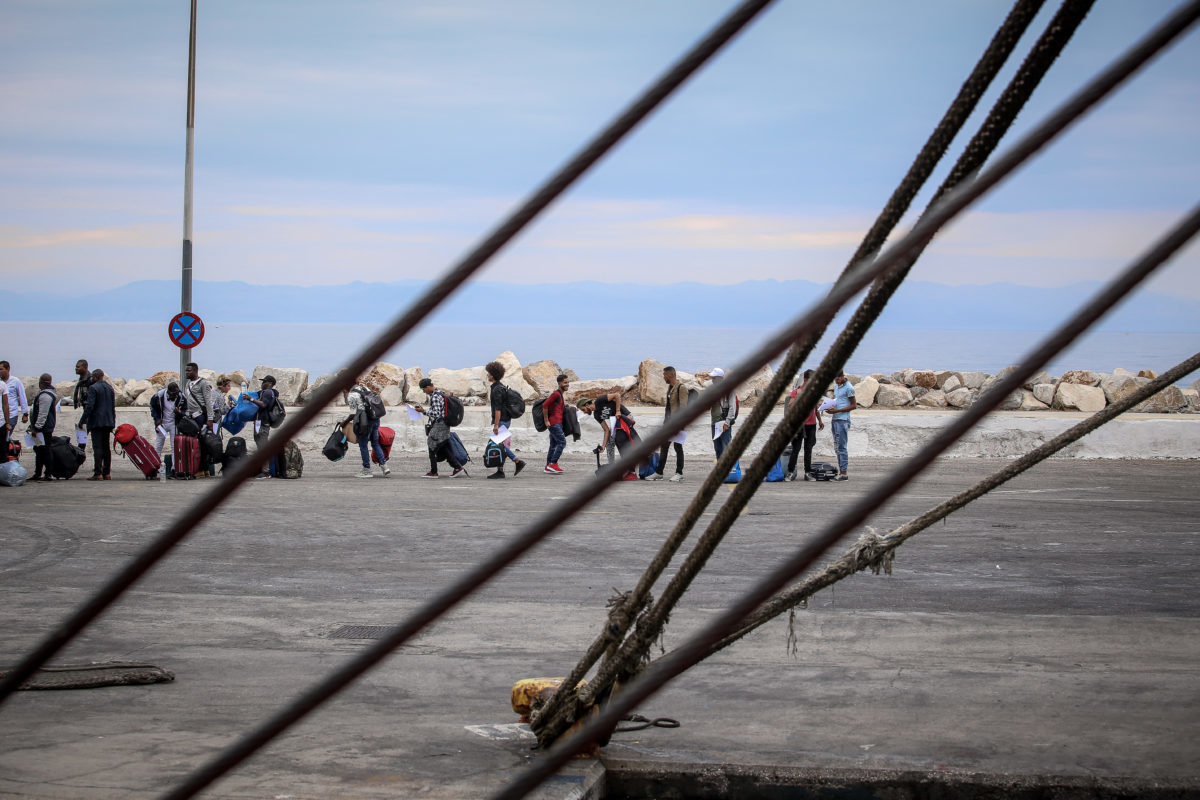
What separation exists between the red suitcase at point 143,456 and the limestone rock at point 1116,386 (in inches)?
898

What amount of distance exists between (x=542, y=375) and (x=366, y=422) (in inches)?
526

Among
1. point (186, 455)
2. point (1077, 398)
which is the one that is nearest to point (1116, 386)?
point (1077, 398)

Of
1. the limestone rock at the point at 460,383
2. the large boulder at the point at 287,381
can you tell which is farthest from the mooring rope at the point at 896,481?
the large boulder at the point at 287,381

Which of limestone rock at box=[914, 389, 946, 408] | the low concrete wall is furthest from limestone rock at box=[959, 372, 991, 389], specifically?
the low concrete wall

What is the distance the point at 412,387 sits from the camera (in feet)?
99.9

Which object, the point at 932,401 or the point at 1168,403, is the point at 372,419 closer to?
the point at 932,401

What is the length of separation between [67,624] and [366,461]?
1602cm

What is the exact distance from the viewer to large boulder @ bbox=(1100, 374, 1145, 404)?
1129 inches

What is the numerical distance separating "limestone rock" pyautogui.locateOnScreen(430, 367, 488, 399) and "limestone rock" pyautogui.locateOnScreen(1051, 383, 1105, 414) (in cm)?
1529

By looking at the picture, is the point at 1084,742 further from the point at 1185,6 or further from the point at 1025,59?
the point at 1185,6

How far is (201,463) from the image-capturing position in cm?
1766

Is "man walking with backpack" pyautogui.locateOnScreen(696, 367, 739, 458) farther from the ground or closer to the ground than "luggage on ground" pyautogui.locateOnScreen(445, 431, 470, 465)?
farther from the ground

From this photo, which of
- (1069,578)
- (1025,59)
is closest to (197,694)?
(1025,59)

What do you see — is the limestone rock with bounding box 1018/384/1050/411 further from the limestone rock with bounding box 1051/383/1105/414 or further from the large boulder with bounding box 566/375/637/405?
the large boulder with bounding box 566/375/637/405
